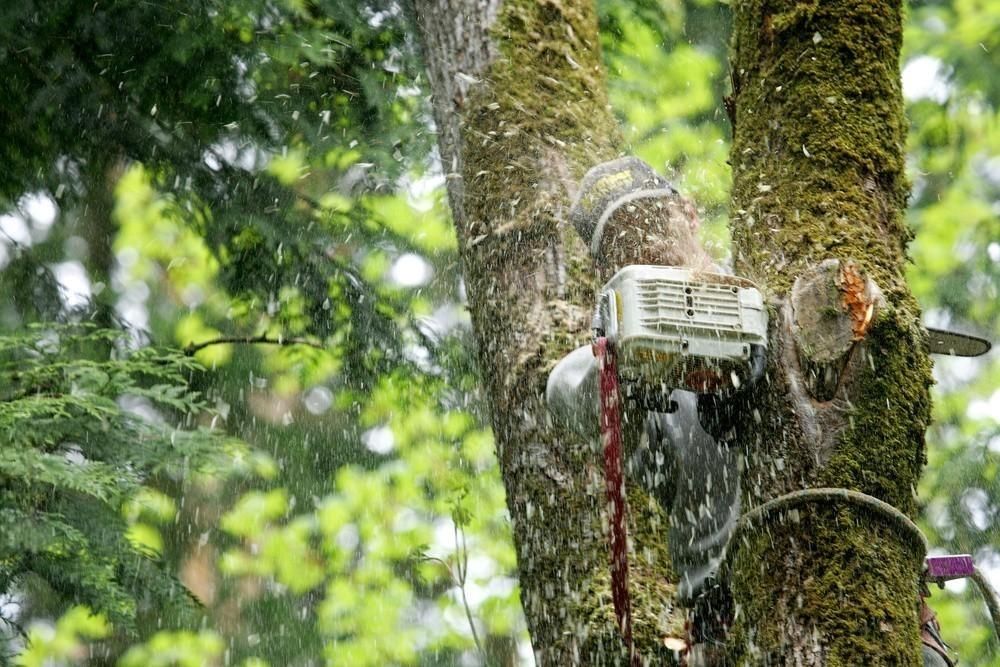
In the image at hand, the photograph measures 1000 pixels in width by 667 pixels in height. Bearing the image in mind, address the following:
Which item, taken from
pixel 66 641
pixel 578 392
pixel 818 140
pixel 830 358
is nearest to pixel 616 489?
pixel 578 392

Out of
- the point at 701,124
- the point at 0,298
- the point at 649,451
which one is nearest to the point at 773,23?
the point at 649,451

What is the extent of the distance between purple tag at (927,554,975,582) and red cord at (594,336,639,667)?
0.71 metres

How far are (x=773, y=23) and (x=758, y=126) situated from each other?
18 centimetres

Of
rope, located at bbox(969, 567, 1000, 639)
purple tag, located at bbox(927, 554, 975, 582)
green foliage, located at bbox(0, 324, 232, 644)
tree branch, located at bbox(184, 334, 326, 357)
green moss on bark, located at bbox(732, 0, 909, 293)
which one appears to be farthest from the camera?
tree branch, located at bbox(184, 334, 326, 357)

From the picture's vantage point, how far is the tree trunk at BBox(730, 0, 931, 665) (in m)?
1.40

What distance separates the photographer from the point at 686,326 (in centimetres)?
152

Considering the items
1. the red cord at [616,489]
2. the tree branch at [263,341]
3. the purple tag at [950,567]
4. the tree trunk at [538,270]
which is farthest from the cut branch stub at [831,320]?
the tree branch at [263,341]

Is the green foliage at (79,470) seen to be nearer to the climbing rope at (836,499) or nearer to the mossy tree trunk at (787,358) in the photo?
the mossy tree trunk at (787,358)

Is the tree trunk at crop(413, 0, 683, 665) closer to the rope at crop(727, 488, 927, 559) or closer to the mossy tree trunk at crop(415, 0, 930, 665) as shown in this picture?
the mossy tree trunk at crop(415, 0, 930, 665)

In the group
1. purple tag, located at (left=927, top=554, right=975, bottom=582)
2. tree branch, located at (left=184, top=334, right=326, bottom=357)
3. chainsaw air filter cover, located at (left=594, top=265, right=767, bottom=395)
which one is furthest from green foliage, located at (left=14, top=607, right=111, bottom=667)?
chainsaw air filter cover, located at (left=594, top=265, right=767, bottom=395)

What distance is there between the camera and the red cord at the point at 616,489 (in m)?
1.49

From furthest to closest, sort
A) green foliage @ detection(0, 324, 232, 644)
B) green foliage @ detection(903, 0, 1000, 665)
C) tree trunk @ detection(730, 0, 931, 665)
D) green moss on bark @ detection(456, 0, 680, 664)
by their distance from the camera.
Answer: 1. green foliage @ detection(903, 0, 1000, 665)
2. green foliage @ detection(0, 324, 232, 644)
3. green moss on bark @ detection(456, 0, 680, 664)
4. tree trunk @ detection(730, 0, 931, 665)

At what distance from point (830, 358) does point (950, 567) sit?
702 millimetres

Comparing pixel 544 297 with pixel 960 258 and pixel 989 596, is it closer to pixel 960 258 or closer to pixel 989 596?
pixel 989 596
